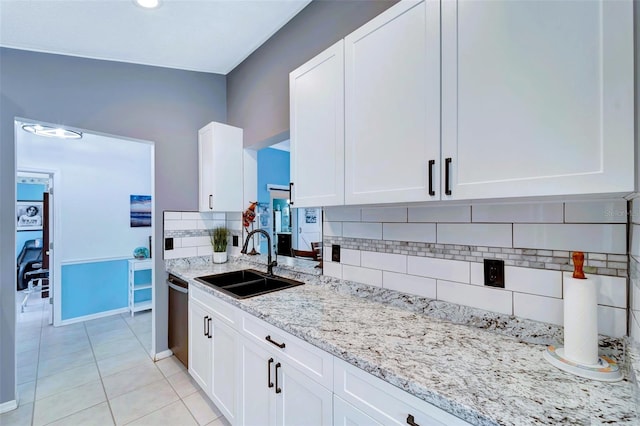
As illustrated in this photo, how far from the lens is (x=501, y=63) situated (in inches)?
34.0

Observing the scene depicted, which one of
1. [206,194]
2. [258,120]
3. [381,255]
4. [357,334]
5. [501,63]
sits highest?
[258,120]

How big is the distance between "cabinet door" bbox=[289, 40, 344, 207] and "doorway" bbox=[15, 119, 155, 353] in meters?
2.63

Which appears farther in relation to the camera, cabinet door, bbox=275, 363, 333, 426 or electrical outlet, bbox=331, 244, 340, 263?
electrical outlet, bbox=331, 244, 340, 263

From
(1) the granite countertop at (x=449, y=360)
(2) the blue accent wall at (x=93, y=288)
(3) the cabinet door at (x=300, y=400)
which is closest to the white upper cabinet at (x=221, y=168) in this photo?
(1) the granite countertop at (x=449, y=360)

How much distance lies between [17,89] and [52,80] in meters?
0.22

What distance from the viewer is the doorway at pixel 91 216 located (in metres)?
3.51

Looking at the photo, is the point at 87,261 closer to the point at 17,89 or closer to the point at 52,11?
the point at 17,89

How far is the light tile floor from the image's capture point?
6.17 feet

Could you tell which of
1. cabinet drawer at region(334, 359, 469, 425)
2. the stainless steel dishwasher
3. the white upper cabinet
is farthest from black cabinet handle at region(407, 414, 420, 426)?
the white upper cabinet

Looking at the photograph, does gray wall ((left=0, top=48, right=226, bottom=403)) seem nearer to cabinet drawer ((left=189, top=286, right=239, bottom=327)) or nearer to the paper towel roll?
cabinet drawer ((left=189, top=286, right=239, bottom=327))

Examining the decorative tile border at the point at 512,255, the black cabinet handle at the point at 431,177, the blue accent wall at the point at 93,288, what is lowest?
the blue accent wall at the point at 93,288

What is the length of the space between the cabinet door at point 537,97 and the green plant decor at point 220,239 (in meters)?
2.39

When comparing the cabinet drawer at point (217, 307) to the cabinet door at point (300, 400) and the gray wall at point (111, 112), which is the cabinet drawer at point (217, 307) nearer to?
the cabinet door at point (300, 400)

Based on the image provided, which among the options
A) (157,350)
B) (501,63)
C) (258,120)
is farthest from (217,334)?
(501,63)
